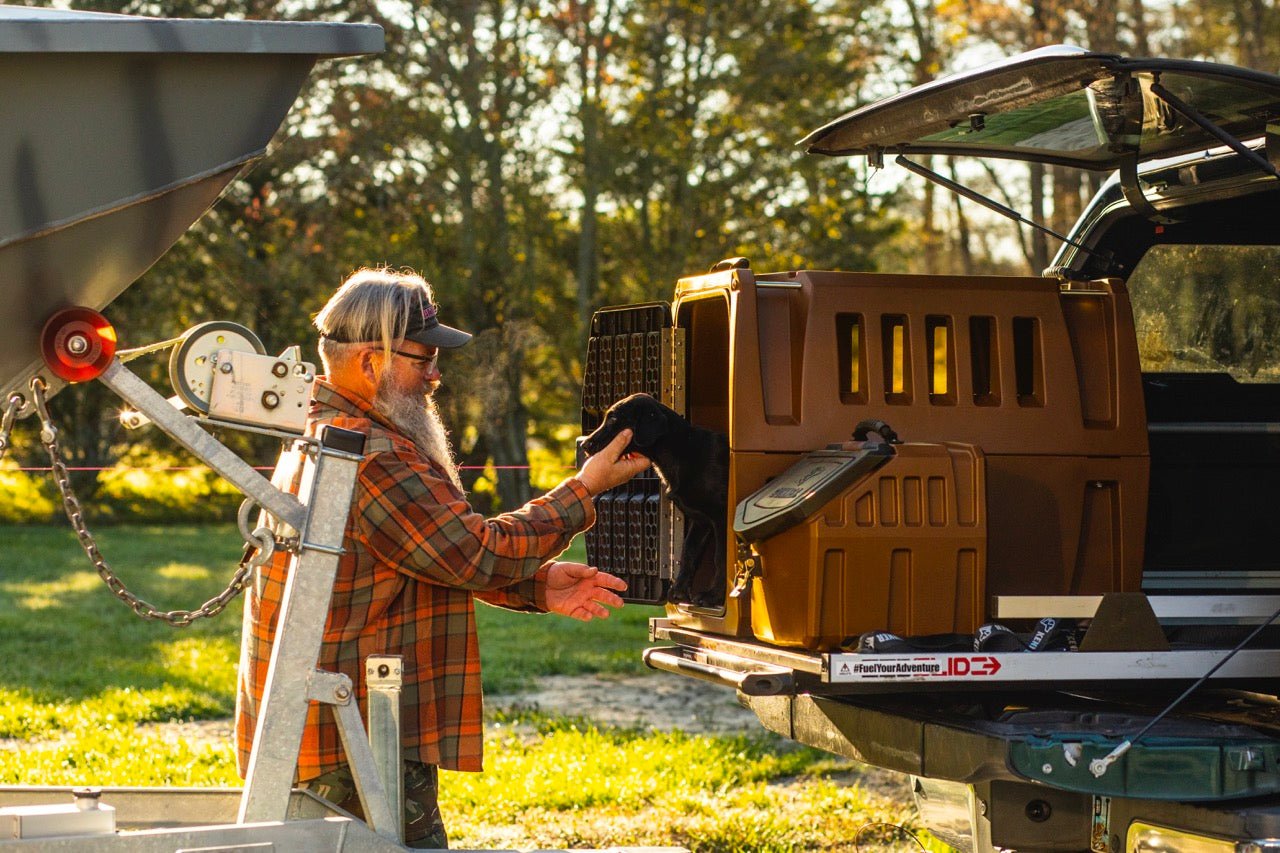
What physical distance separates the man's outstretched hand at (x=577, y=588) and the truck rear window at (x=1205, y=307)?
2068mm

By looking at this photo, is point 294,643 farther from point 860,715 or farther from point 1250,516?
point 1250,516

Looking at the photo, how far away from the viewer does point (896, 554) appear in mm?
3643

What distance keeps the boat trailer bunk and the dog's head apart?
55cm

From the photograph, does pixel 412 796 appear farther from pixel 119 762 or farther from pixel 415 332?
pixel 119 762

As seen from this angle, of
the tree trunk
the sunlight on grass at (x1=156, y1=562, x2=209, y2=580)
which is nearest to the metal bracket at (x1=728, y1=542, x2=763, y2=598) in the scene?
the sunlight on grass at (x1=156, y1=562, x2=209, y2=580)

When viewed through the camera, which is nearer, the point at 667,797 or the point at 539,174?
the point at 667,797

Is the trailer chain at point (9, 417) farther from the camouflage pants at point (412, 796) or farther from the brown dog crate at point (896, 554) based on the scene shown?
the brown dog crate at point (896, 554)

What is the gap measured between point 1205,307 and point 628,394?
1.86 metres

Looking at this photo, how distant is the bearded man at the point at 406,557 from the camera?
3.45m

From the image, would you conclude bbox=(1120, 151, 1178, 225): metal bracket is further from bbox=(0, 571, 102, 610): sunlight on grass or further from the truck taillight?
bbox=(0, 571, 102, 610): sunlight on grass

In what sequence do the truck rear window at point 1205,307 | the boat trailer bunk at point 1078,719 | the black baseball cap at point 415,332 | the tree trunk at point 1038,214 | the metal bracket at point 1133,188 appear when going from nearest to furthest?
the boat trailer bunk at point 1078,719, the black baseball cap at point 415,332, the metal bracket at point 1133,188, the truck rear window at point 1205,307, the tree trunk at point 1038,214

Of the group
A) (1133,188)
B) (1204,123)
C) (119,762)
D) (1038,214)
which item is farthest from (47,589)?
(1038,214)

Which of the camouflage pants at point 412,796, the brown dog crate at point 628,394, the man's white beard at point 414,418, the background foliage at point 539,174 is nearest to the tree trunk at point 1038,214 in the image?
the background foliage at point 539,174

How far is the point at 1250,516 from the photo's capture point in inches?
186
